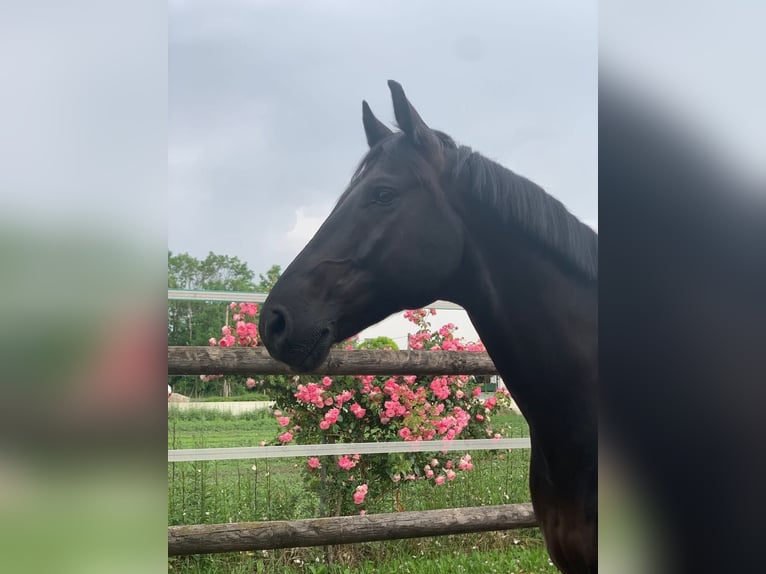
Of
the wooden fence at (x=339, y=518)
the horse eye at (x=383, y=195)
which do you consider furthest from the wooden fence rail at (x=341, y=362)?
the horse eye at (x=383, y=195)

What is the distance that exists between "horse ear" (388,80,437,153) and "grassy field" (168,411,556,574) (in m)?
1.30

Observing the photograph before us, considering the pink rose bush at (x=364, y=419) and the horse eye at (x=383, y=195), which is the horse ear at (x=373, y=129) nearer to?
the horse eye at (x=383, y=195)

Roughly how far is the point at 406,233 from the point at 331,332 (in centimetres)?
23

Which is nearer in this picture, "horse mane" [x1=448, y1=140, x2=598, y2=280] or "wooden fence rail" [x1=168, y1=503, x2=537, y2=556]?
"horse mane" [x1=448, y1=140, x2=598, y2=280]

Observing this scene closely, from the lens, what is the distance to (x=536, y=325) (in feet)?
3.67

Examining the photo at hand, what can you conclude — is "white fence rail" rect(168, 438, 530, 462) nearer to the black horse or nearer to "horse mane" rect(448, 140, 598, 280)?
the black horse

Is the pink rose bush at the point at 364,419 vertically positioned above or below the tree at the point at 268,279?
below

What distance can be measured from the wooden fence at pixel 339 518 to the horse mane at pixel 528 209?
0.66m

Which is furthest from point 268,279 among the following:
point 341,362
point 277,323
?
point 277,323

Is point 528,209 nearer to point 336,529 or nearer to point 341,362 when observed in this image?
point 341,362

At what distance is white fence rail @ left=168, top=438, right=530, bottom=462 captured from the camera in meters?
1.67

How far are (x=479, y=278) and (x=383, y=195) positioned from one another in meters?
0.24

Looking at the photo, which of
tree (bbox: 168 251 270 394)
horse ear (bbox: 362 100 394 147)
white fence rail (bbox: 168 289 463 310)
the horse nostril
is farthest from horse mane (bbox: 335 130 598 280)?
tree (bbox: 168 251 270 394)

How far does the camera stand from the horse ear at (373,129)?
4.25 feet
